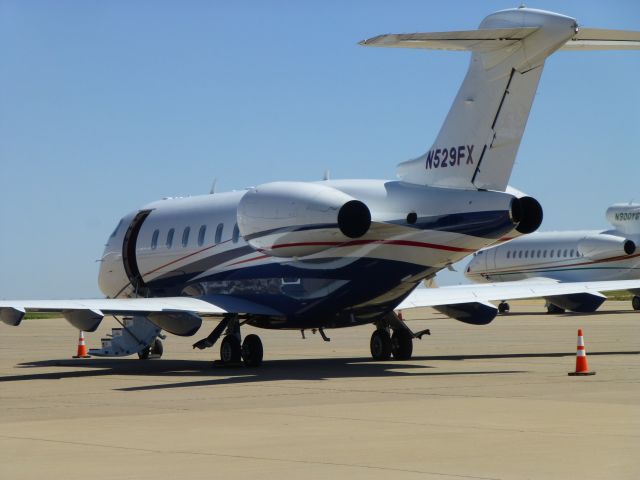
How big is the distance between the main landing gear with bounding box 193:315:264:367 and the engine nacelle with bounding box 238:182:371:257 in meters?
1.94

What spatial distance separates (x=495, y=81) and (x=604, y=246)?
40964 mm

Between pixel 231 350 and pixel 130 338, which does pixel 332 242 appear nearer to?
pixel 231 350

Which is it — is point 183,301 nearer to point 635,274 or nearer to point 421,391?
point 421,391

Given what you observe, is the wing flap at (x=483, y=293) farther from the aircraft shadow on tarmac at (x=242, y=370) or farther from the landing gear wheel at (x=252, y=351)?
the landing gear wheel at (x=252, y=351)

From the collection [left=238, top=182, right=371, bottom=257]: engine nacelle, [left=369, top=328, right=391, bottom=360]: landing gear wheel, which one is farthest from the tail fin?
[left=369, top=328, right=391, bottom=360]: landing gear wheel

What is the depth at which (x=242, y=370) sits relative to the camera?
72.1 ft

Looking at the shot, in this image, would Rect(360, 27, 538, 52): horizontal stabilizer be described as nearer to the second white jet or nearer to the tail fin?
the tail fin

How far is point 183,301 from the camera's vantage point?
2205 centimetres

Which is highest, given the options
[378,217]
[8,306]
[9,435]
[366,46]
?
[366,46]

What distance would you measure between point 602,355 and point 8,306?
40.1 feet

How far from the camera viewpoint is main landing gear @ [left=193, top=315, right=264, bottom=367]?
882 inches

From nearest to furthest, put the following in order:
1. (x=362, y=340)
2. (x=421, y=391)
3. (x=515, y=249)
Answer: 1. (x=421, y=391)
2. (x=362, y=340)
3. (x=515, y=249)

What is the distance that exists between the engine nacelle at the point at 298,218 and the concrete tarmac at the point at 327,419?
A: 2348 mm

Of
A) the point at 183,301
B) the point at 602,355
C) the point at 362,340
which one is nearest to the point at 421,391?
the point at 183,301
